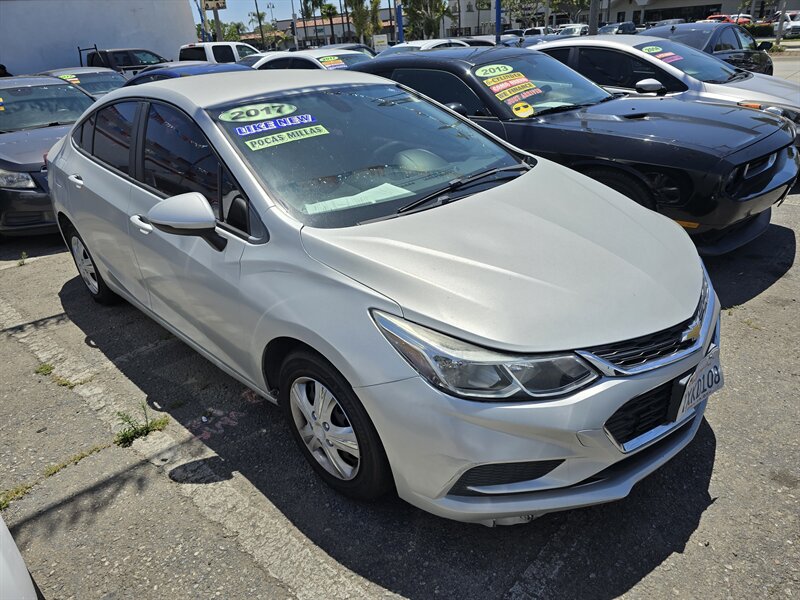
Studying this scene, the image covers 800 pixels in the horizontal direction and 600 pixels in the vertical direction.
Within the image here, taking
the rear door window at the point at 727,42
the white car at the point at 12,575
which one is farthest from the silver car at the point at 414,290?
the rear door window at the point at 727,42

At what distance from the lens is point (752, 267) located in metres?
4.57

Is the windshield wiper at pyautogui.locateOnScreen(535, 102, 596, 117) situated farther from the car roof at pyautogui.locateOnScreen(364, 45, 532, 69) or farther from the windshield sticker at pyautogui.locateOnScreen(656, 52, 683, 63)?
the windshield sticker at pyautogui.locateOnScreen(656, 52, 683, 63)

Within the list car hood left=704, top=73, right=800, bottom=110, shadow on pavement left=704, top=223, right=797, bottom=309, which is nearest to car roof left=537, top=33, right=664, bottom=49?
car hood left=704, top=73, right=800, bottom=110

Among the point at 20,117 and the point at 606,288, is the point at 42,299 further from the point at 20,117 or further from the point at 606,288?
the point at 606,288

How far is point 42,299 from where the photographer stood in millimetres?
4887

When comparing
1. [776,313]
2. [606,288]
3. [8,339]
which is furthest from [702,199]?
[8,339]

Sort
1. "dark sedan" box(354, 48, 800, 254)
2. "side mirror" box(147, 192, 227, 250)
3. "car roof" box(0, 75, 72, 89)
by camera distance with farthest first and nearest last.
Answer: "car roof" box(0, 75, 72, 89)
"dark sedan" box(354, 48, 800, 254)
"side mirror" box(147, 192, 227, 250)

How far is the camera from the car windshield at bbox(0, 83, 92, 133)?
7.06 meters

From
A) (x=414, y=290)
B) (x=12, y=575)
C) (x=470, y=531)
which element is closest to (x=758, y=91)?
(x=414, y=290)

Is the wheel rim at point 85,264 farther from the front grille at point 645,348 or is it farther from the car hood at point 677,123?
the front grille at point 645,348

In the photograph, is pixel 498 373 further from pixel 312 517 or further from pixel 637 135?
pixel 637 135

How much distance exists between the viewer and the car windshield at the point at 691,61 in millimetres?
6770

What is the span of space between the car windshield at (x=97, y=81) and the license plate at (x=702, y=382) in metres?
10.7

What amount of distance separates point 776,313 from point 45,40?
2607cm
